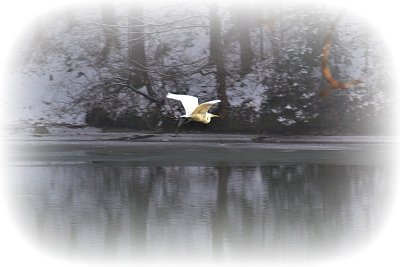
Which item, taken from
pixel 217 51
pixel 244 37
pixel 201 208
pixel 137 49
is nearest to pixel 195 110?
pixel 217 51

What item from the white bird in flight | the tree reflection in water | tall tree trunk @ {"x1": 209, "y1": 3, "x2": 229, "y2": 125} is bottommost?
the tree reflection in water

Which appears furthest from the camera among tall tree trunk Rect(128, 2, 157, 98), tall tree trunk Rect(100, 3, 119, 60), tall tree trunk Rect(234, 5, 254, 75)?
tall tree trunk Rect(100, 3, 119, 60)

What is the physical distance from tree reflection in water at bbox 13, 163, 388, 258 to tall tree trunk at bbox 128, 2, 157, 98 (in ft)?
24.6

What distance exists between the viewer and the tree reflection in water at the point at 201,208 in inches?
425

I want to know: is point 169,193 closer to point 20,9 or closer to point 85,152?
point 85,152

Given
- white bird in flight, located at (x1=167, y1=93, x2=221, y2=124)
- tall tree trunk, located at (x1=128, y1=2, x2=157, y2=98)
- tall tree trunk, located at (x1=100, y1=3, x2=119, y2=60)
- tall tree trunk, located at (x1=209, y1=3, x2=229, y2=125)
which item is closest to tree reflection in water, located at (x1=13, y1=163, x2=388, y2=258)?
white bird in flight, located at (x1=167, y1=93, x2=221, y2=124)

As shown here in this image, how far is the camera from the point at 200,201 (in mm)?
13305

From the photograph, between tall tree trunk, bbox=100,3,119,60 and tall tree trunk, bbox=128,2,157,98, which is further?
tall tree trunk, bbox=100,3,119,60

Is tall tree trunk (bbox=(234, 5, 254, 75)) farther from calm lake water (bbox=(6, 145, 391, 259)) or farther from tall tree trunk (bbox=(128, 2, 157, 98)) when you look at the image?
calm lake water (bbox=(6, 145, 391, 259))

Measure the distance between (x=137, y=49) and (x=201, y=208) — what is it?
1318cm

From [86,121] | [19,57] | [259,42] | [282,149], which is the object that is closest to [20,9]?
→ [19,57]

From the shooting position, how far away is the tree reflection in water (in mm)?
10797

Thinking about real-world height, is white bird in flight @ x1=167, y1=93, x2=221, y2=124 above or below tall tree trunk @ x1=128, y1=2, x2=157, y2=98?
below

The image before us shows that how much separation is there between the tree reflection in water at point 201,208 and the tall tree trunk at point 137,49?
749cm
